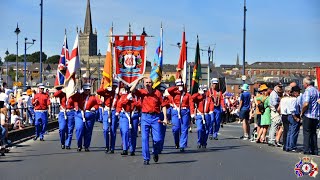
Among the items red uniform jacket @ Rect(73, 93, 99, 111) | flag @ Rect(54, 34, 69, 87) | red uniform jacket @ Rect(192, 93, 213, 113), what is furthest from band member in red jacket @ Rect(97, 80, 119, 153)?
flag @ Rect(54, 34, 69, 87)

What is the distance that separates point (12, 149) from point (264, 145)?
294 inches

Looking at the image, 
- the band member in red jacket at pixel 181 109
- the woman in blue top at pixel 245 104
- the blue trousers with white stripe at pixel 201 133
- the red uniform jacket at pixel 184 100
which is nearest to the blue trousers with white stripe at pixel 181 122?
the band member in red jacket at pixel 181 109

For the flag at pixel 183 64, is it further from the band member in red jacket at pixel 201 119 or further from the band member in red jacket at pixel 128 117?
the band member in red jacket at pixel 128 117

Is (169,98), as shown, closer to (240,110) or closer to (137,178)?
(240,110)

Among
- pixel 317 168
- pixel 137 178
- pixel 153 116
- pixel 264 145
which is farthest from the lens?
pixel 264 145

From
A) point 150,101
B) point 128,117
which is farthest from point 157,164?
point 128,117

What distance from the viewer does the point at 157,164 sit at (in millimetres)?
13328

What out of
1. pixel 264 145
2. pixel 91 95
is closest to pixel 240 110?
pixel 264 145

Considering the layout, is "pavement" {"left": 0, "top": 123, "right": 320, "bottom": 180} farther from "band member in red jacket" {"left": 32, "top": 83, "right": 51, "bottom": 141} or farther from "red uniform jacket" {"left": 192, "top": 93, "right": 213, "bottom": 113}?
"band member in red jacket" {"left": 32, "top": 83, "right": 51, "bottom": 141}

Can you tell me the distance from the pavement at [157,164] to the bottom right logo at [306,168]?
0.14 metres

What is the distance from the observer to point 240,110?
827 inches

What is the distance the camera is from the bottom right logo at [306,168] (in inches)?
458

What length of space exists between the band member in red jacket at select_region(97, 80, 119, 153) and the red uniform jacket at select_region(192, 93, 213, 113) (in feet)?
7.19

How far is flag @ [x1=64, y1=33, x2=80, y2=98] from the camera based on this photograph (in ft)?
58.1
